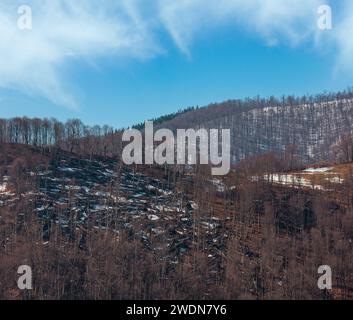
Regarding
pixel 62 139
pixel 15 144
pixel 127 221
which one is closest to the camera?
pixel 127 221

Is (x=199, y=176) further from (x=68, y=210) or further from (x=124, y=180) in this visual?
(x=68, y=210)

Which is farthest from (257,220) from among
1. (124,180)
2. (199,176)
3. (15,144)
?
(15,144)

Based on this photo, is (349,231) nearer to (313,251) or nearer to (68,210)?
(313,251)
